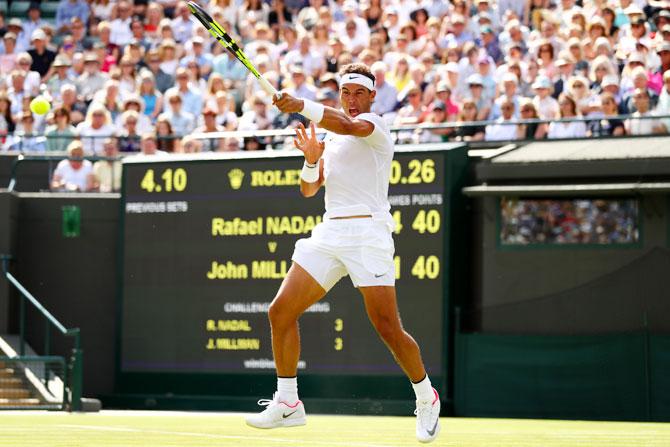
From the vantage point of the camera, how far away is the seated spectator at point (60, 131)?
64.8 feet

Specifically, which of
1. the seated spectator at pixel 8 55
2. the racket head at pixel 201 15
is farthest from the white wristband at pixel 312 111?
the seated spectator at pixel 8 55

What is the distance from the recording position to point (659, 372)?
15711mm

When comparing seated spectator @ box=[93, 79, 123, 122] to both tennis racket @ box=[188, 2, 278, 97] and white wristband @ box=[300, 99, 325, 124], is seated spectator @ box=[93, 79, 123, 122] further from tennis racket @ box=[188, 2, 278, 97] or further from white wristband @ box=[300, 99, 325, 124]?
white wristband @ box=[300, 99, 325, 124]

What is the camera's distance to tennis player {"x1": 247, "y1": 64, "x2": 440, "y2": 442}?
9.34 meters

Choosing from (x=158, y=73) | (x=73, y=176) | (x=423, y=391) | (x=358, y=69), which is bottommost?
(x=423, y=391)

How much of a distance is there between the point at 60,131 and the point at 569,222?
7319 millimetres

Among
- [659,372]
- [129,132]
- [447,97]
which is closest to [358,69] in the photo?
[659,372]

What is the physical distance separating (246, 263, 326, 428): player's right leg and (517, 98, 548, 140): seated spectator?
8.53m

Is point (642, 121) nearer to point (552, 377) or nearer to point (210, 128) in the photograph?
point (552, 377)

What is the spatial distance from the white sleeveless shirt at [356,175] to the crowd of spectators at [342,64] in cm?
718

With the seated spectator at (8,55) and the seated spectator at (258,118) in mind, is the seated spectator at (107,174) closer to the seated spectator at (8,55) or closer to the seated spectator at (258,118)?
the seated spectator at (258,118)

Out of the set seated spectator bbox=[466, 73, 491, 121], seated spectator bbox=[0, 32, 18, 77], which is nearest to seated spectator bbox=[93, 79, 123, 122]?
seated spectator bbox=[0, 32, 18, 77]

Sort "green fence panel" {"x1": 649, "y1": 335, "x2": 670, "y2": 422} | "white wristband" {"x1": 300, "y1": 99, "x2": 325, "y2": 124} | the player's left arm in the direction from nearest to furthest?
the player's left arm → "white wristband" {"x1": 300, "y1": 99, "x2": 325, "y2": 124} → "green fence panel" {"x1": 649, "y1": 335, "x2": 670, "y2": 422}

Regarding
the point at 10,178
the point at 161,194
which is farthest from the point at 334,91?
the point at 10,178
